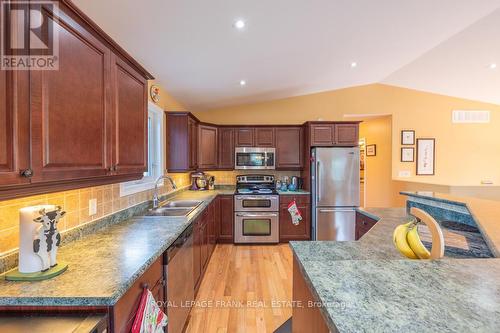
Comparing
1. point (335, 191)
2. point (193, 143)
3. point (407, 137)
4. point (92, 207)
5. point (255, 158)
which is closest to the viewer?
point (92, 207)

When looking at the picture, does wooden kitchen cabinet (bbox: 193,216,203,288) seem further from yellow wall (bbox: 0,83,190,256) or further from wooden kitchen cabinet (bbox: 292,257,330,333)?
wooden kitchen cabinet (bbox: 292,257,330,333)

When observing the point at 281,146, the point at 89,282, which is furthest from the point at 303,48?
the point at 89,282

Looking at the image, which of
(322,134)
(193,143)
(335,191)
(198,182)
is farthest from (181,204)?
(322,134)

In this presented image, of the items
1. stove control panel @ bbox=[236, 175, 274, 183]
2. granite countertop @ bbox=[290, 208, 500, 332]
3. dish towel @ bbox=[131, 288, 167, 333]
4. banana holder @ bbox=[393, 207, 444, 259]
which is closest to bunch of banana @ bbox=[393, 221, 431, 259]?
banana holder @ bbox=[393, 207, 444, 259]

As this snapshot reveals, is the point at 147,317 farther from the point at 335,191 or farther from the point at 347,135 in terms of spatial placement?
the point at 347,135

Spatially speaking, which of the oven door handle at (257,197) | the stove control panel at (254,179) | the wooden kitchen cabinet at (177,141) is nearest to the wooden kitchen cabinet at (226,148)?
the stove control panel at (254,179)

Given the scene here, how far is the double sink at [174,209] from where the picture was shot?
2.39m

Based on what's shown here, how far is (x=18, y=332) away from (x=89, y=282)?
239 mm

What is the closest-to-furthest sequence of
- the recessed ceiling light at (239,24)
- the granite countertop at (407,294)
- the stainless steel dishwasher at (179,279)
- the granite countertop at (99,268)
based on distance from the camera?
the granite countertop at (407,294) → the granite countertop at (99,268) → the stainless steel dishwasher at (179,279) → the recessed ceiling light at (239,24)

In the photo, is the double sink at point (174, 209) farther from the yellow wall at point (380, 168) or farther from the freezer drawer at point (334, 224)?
the yellow wall at point (380, 168)

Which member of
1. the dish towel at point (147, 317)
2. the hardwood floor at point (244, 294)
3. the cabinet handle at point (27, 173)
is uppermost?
the cabinet handle at point (27, 173)

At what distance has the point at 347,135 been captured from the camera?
405cm

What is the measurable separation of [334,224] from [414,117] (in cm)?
301

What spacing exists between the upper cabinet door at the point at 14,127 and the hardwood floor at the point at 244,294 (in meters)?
1.88
